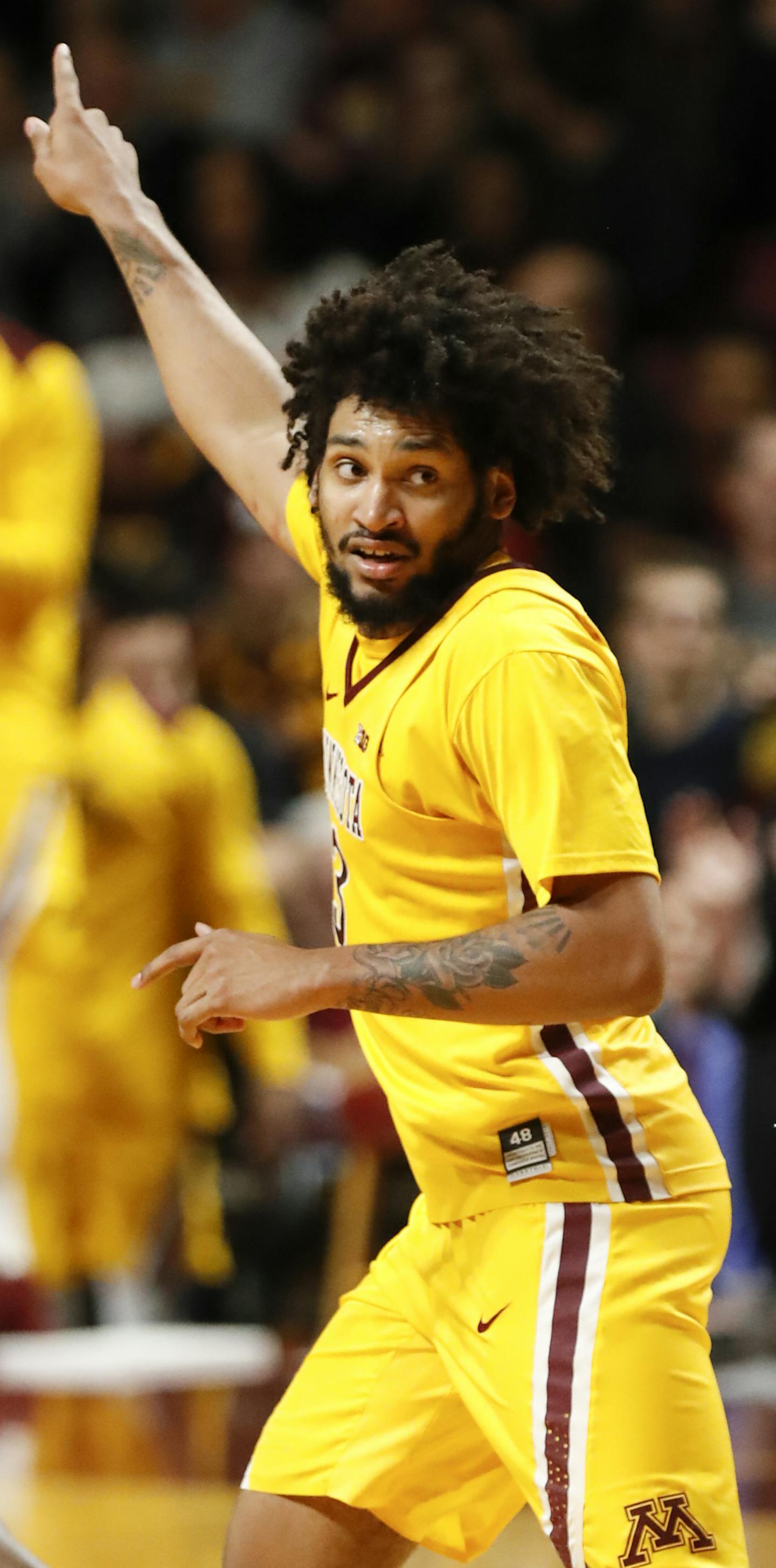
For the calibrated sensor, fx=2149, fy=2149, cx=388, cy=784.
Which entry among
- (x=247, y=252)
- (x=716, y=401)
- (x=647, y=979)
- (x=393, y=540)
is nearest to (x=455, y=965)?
(x=647, y=979)

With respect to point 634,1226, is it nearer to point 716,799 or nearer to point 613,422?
point 716,799

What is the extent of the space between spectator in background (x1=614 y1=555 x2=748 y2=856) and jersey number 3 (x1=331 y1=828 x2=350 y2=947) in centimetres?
336

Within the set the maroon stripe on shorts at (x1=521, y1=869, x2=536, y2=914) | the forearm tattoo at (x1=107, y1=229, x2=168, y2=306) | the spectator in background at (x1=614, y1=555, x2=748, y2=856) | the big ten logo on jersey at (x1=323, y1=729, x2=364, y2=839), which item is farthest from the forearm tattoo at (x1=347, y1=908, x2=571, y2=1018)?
the spectator in background at (x1=614, y1=555, x2=748, y2=856)

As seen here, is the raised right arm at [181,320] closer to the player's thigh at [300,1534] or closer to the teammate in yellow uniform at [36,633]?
the player's thigh at [300,1534]

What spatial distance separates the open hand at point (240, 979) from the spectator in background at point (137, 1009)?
3806 mm

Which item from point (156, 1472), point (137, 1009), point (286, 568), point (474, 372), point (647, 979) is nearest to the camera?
point (647, 979)

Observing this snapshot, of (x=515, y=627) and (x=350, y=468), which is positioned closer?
(x=515, y=627)

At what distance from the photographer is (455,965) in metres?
2.46

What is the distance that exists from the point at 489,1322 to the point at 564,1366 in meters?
0.14

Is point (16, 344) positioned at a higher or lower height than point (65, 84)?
higher

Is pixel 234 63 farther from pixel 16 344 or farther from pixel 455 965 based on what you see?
pixel 455 965

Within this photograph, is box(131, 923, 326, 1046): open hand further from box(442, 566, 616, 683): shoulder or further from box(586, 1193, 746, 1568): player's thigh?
box(586, 1193, 746, 1568): player's thigh

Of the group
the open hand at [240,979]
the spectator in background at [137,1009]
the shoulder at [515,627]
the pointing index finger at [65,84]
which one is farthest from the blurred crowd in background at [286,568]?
the open hand at [240,979]

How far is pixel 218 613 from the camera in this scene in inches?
286
